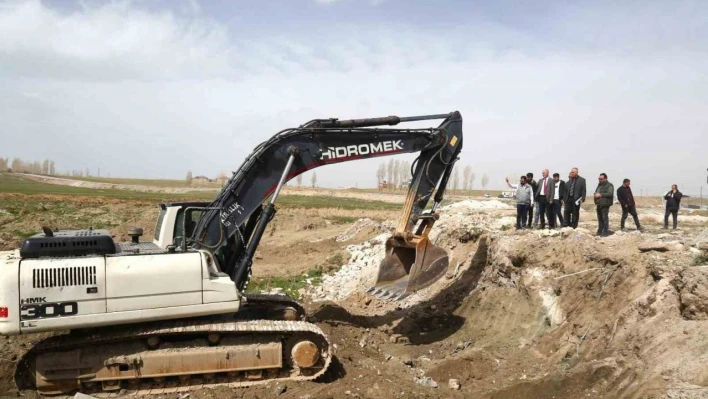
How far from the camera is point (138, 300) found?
23.3 feet

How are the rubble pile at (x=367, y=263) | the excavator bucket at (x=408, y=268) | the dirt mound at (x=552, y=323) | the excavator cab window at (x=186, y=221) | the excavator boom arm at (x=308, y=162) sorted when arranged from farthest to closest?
the rubble pile at (x=367, y=263) < the excavator bucket at (x=408, y=268) < the excavator boom arm at (x=308, y=162) < the excavator cab window at (x=186, y=221) < the dirt mound at (x=552, y=323)

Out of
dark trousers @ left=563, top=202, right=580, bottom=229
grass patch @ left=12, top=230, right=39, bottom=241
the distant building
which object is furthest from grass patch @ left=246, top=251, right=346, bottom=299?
the distant building

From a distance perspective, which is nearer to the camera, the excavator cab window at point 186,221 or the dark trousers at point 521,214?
the excavator cab window at point 186,221

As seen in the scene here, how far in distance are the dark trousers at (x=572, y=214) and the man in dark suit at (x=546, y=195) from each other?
0.37m

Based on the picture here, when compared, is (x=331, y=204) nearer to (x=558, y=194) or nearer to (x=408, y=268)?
(x=558, y=194)

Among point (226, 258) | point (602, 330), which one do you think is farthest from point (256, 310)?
point (602, 330)


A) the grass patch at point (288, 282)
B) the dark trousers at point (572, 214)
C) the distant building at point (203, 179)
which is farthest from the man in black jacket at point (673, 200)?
the distant building at point (203, 179)

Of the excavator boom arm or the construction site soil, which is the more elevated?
the excavator boom arm

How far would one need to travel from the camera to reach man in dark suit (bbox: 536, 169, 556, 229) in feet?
45.3

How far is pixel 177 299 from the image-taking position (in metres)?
7.27

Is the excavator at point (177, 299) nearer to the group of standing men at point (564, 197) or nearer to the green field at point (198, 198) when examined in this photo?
the group of standing men at point (564, 197)

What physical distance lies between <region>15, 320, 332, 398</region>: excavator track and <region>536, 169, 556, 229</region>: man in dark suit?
27.3 ft

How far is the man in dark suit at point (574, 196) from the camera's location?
13.3 m

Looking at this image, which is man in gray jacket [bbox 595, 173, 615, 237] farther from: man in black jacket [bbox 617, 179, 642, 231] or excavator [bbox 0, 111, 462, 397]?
excavator [bbox 0, 111, 462, 397]
